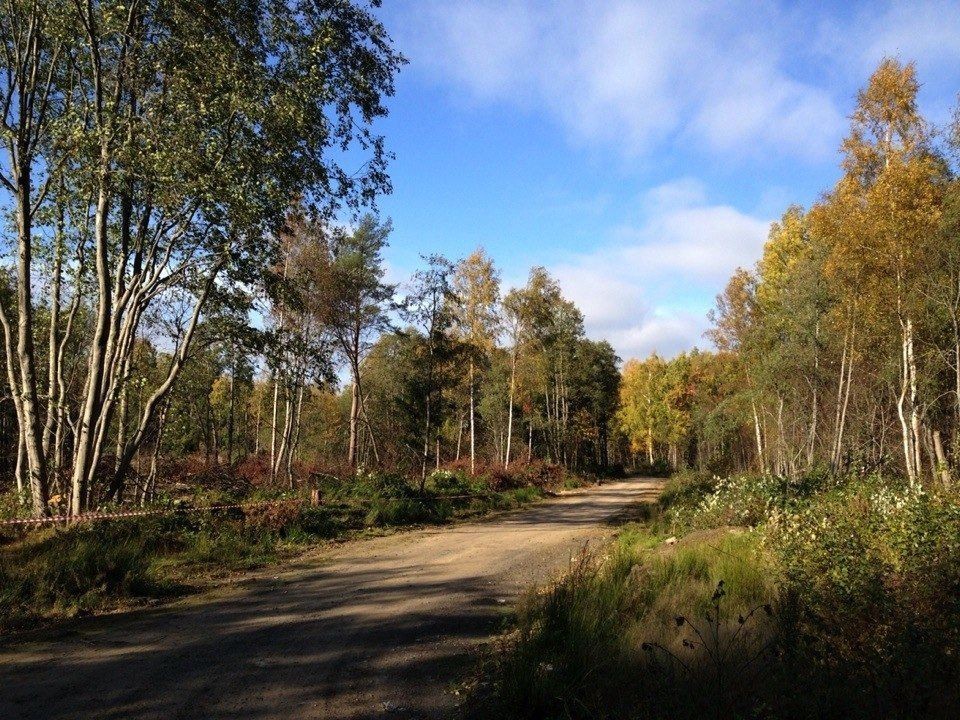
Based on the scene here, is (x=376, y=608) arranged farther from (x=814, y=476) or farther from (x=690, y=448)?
(x=690, y=448)

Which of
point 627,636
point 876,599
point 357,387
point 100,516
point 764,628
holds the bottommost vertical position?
point 627,636

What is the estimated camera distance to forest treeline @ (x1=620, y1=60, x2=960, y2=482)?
13055 millimetres

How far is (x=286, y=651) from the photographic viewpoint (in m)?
5.82

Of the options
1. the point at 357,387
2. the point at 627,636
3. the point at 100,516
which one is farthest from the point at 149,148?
the point at 357,387

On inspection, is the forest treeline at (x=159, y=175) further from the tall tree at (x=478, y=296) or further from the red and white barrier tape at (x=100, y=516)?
the tall tree at (x=478, y=296)

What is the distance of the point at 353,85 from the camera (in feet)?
40.3

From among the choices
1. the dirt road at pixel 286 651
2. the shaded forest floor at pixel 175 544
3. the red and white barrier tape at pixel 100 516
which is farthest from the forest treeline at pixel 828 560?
the red and white barrier tape at pixel 100 516

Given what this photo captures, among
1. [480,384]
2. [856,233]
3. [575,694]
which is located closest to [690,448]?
[480,384]

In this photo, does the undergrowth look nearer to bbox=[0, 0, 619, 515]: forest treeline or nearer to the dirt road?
the dirt road

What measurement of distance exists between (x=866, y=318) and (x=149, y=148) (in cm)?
1681

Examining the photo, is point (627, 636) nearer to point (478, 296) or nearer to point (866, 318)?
point (866, 318)

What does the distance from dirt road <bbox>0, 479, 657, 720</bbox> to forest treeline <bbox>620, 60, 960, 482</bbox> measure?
8.64 meters

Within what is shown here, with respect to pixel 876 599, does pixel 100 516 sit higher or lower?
higher

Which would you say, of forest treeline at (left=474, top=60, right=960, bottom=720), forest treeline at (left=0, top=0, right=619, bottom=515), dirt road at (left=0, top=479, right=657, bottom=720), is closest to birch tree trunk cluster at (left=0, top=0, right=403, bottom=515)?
forest treeline at (left=0, top=0, right=619, bottom=515)
